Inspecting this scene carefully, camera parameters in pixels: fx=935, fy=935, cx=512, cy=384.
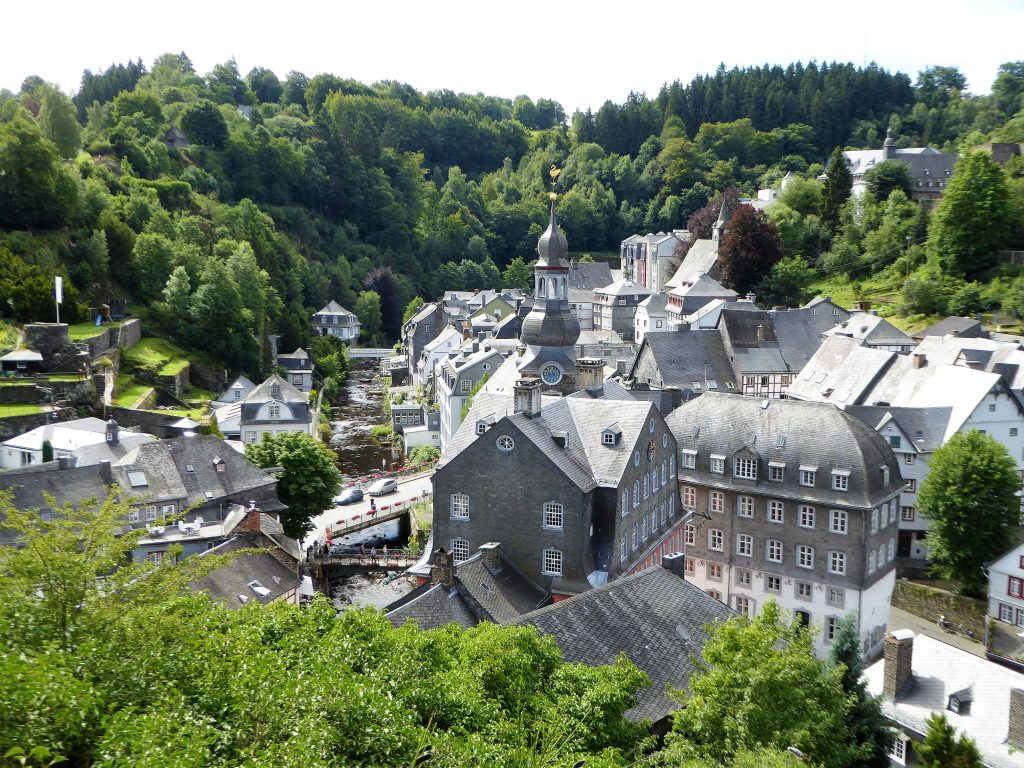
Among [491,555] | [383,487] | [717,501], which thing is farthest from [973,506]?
[383,487]

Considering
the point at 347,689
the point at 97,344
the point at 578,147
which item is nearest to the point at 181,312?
the point at 97,344

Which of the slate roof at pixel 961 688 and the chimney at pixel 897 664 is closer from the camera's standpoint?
the slate roof at pixel 961 688

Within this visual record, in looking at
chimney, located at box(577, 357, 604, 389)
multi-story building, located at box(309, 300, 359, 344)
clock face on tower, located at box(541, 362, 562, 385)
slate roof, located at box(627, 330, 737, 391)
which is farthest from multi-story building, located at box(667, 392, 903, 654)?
multi-story building, located at box(309, 300, 359, 344)

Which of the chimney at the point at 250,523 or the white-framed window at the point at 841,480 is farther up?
the white-framed window at the point at 841,480

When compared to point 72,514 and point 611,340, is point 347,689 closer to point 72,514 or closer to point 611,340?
point 72,514

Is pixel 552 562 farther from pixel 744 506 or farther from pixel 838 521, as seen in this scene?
pixel 838 521

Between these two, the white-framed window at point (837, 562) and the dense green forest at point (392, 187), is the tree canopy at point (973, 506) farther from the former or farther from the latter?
the dense green forest at point (392, 187)

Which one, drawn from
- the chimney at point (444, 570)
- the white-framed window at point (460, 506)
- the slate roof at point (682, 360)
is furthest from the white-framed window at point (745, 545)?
the slate roof at point (682, 360)

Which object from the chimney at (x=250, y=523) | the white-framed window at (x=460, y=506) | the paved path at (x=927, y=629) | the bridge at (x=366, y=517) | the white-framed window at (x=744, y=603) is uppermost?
the white-framed window at (x=460, y=506)

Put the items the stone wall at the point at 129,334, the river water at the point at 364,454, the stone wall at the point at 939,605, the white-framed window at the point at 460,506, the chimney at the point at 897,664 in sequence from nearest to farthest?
the chimney at the point at 897,664, the white-framed window at the point at 460,506, the stone wall at the point at 939,605, the river water at the point at 364,454, the stone wall at the point at 129,334
